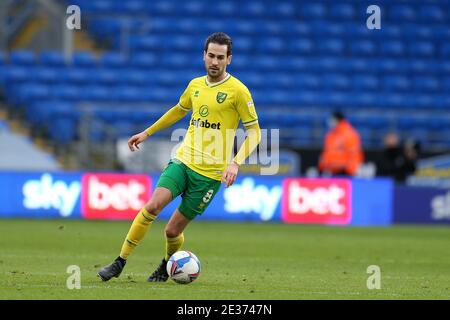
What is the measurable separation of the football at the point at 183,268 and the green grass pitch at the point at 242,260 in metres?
0.10

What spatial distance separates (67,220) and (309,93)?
9850mm

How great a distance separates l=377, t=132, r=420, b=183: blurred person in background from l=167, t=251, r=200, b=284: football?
524 inches

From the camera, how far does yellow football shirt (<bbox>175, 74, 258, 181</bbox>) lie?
30.3 ft

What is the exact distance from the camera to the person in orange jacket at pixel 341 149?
2027 centimetres

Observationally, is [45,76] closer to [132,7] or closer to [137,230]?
[132,7]

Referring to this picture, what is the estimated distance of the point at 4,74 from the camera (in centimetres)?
2533

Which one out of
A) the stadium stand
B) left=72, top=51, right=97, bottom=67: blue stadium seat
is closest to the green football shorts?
the stadium stand

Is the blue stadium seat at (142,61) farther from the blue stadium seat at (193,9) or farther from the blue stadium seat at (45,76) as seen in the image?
the blue stadium seat at (45,76)

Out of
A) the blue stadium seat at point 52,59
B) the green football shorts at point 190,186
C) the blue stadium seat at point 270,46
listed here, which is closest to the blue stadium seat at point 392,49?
the blue stadium seat at point 270,46

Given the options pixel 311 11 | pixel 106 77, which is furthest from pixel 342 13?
pixel 106 77

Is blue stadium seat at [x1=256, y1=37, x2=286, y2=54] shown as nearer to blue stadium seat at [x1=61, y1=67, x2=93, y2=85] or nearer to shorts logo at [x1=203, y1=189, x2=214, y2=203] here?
blue stadium seat at [x1=61, y1=67, x2=93, y2=85]

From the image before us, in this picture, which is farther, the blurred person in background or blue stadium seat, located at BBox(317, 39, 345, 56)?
blue stadium seat, located at BBox(317, 39, 345, 56)
